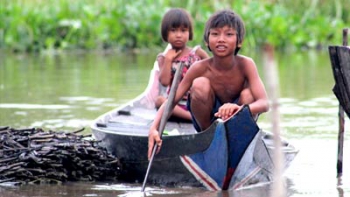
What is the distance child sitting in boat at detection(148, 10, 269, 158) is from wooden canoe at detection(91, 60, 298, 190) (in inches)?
6.3

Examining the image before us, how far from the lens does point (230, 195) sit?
5.19 metres

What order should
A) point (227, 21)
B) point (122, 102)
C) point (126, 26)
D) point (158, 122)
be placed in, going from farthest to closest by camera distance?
1. point (126, 26)
2. point (122, 102)
3. point (158, 122)
4. point (227, 21)

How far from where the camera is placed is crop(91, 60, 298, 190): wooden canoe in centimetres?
499

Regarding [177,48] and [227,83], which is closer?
[227,83]

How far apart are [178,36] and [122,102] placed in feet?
11.3

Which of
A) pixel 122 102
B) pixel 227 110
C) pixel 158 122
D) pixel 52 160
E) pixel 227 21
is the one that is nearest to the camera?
pixel 227 110

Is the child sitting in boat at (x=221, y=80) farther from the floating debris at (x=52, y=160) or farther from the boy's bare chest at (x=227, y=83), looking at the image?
the floating debris at (x=52, y=160)

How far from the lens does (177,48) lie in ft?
21.4

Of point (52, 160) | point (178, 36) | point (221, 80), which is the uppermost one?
point (178, 36)

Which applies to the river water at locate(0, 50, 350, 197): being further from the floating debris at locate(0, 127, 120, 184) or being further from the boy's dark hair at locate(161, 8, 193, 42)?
the boy's dark hair at locate(161, 8, 193, 42)

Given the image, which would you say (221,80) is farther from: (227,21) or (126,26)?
(126,26)

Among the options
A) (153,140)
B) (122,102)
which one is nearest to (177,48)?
(153,140)

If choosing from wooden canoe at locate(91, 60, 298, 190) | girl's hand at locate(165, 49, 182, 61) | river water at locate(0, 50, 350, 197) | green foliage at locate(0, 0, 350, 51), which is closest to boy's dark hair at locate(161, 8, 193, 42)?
girl's hand at locate(165, 49, 182, 61)

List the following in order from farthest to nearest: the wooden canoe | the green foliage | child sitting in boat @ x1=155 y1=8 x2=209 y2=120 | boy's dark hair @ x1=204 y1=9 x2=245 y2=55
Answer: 1. the green foliage
2. child sitting in boat @ x1=155 y1=8 x2=209 y2=120
3. boy's dark hair @ x1=204 y1=9 x2=245 y2=55
4. the wooden canoe
